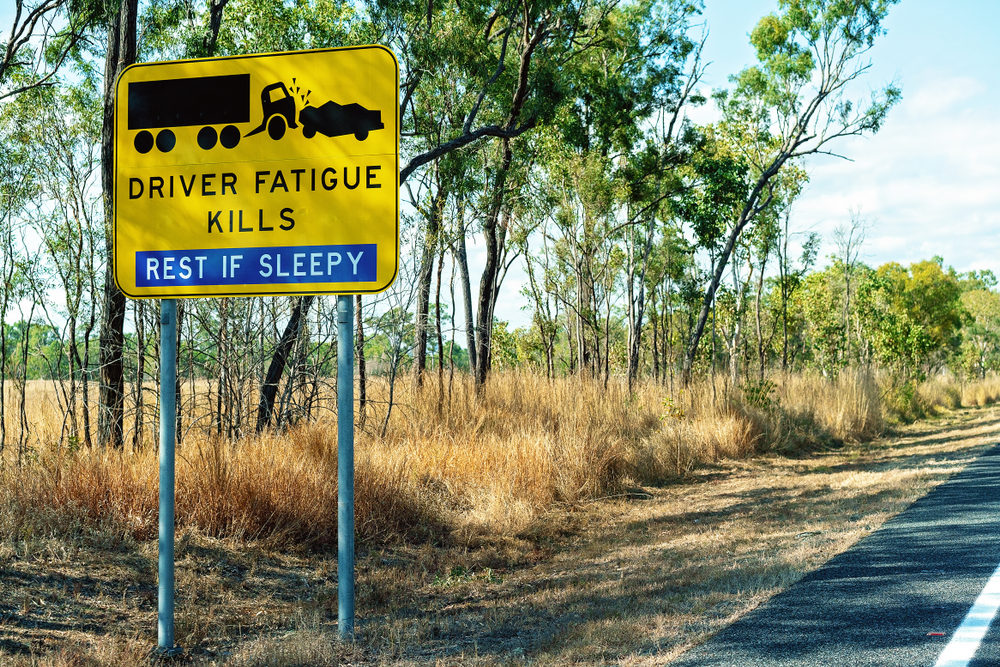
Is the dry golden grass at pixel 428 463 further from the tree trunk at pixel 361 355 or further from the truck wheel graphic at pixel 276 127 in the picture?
the truck wheel graphic at pixel 276 127

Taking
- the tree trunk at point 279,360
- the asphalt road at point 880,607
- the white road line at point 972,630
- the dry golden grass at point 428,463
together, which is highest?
the tree trunk at point 279,360

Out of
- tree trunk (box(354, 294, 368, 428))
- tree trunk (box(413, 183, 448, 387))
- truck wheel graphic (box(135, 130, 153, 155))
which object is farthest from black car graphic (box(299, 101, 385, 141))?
tree trunk (box(413, 183, 448, 387))

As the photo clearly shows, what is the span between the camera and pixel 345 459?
4457 mm

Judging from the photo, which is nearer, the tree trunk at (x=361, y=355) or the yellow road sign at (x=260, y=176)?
the yellow road sign at (x=260, y=176)

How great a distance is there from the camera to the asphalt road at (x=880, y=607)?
150 inches

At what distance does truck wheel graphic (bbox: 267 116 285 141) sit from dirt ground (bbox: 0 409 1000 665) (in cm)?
278

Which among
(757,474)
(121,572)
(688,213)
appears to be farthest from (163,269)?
(688,213)

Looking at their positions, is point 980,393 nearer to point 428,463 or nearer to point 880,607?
point 428,463

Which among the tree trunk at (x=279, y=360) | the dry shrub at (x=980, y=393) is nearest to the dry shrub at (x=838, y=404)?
the tree trunk at (x=279, y=360)

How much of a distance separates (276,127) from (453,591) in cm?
358

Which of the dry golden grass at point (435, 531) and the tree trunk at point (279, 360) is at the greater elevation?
the tree trunk at point (279, 360)

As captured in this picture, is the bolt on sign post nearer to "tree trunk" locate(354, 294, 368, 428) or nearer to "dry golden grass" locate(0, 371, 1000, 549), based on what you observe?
"dry golden grass" locate(0, 371, 1000, 549)

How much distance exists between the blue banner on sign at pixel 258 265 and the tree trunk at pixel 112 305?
3582mm

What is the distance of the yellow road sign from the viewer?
449cm
